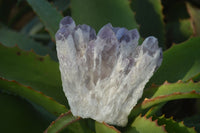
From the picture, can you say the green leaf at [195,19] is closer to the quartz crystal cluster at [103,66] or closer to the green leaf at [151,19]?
the green leaf at [151,19]

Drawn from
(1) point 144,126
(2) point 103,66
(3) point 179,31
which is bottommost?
(3) point 179,31

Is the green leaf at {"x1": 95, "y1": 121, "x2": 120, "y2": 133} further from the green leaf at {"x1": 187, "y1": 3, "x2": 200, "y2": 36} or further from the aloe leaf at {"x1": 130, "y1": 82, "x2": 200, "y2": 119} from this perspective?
the green leaf at {"x1": 187, "y1": 3, "x2": 200, "y2": 36}

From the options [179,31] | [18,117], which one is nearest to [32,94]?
[18,117]

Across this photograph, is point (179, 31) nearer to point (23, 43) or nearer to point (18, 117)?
point (23, 43)

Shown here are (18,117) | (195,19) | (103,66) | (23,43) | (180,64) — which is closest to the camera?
(103,66)

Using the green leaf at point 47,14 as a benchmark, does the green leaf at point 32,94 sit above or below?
below

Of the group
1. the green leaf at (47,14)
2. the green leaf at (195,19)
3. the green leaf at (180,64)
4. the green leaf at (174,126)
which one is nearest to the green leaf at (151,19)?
the green leaf at (195,19)
